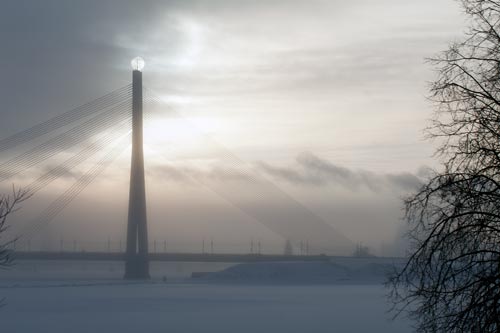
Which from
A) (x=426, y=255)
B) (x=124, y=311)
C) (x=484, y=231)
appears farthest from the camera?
(x=124, y=311)

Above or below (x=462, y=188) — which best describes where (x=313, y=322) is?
below

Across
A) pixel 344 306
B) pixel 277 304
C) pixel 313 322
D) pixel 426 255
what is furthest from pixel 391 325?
pixel 426 255

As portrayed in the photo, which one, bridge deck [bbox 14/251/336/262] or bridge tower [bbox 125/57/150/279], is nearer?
bridge tower [bbox 125/57/150/279]

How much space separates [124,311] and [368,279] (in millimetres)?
46238

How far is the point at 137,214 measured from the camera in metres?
55.4

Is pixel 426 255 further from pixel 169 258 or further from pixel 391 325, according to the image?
pixel 169 258

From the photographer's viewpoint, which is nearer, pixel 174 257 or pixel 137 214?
pixel 137 214

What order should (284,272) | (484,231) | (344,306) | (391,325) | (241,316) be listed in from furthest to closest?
(284,272)
(344,306)
(241,316)
(391,325)
(484,231)

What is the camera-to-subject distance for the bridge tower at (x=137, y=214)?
5547 centimetres

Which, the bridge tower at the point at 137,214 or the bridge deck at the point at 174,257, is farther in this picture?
the bridge deck at the point at 174,257

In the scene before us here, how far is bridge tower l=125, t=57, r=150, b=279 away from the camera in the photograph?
55469 millimetres

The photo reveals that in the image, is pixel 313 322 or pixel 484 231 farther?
pixel 313 322

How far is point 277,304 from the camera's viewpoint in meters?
32.3

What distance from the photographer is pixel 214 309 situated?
94.2ft
